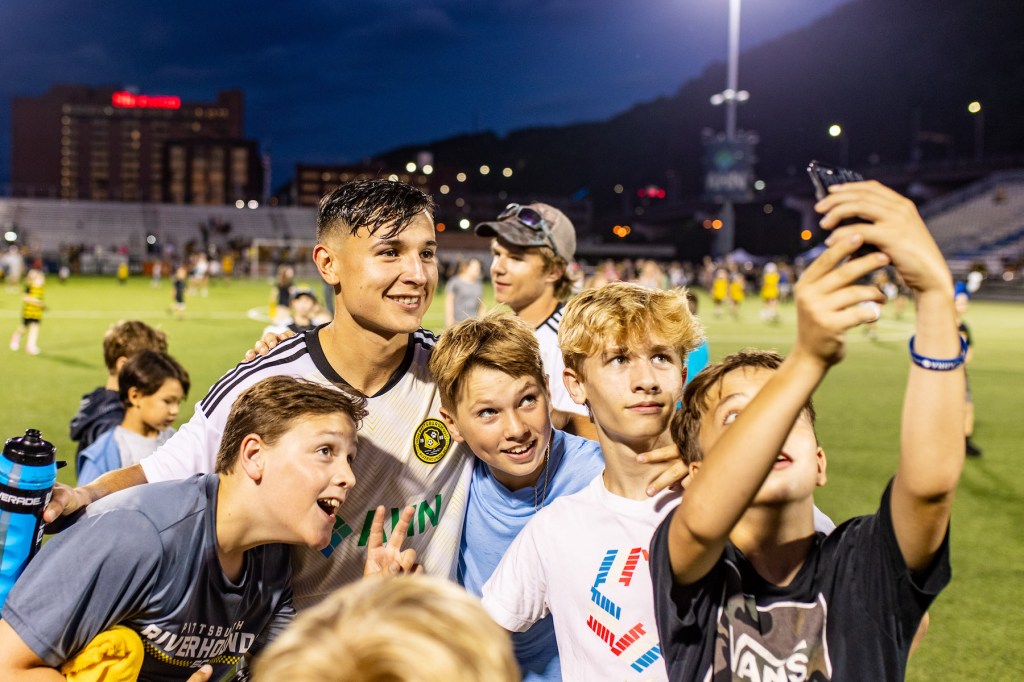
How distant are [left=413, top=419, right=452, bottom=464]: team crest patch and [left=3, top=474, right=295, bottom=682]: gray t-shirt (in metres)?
0.67

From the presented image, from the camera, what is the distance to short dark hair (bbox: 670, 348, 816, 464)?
2.20 m

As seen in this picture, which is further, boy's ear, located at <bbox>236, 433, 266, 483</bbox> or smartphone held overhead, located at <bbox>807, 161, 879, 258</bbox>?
boy's ear, located at <bbox>236, 433, 266, 483</bbox>

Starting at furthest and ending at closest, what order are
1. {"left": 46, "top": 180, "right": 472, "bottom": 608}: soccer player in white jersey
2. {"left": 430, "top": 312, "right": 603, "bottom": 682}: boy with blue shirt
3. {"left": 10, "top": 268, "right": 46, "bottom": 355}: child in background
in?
{"left": 10, "top": 268, "right": 46, "bottom": 355}: child in background, {"left": 46, "top": 180, "right": 472, "bottom": 608}: soccer player in white jersey, {"left": 430, "top": 312, "right": 603, "bottom": 682}: boy with blue shirt

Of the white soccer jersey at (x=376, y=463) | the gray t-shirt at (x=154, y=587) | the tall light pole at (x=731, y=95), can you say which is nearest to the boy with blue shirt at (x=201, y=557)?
the gray t-shirt at (x=154, y=587)

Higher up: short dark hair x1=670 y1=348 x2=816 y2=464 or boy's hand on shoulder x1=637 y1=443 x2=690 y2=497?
short dark hair x1=670 y1=348 x2=816 y2=464

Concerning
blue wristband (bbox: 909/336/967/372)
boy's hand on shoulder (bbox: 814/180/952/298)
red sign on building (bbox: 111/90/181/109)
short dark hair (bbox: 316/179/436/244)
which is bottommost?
blue wristband (bbox: 909/336/967/372)

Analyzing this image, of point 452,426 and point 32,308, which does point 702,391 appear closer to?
point 452,426

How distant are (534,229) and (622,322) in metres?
3.23

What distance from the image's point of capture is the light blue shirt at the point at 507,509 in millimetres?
3086

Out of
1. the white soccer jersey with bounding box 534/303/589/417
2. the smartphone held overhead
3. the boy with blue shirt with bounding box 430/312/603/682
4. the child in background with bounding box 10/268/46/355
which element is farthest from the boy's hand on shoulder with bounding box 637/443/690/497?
the child in background with bounding box 10/268/46/355

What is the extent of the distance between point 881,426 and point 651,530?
10.1 meters

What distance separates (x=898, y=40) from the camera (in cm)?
14125

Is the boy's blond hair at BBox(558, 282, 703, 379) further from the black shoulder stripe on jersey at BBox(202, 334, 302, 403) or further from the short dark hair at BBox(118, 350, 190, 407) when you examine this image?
the short dark hair at BBox(118, 350, 190, 407)

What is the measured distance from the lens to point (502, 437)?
3008mm
